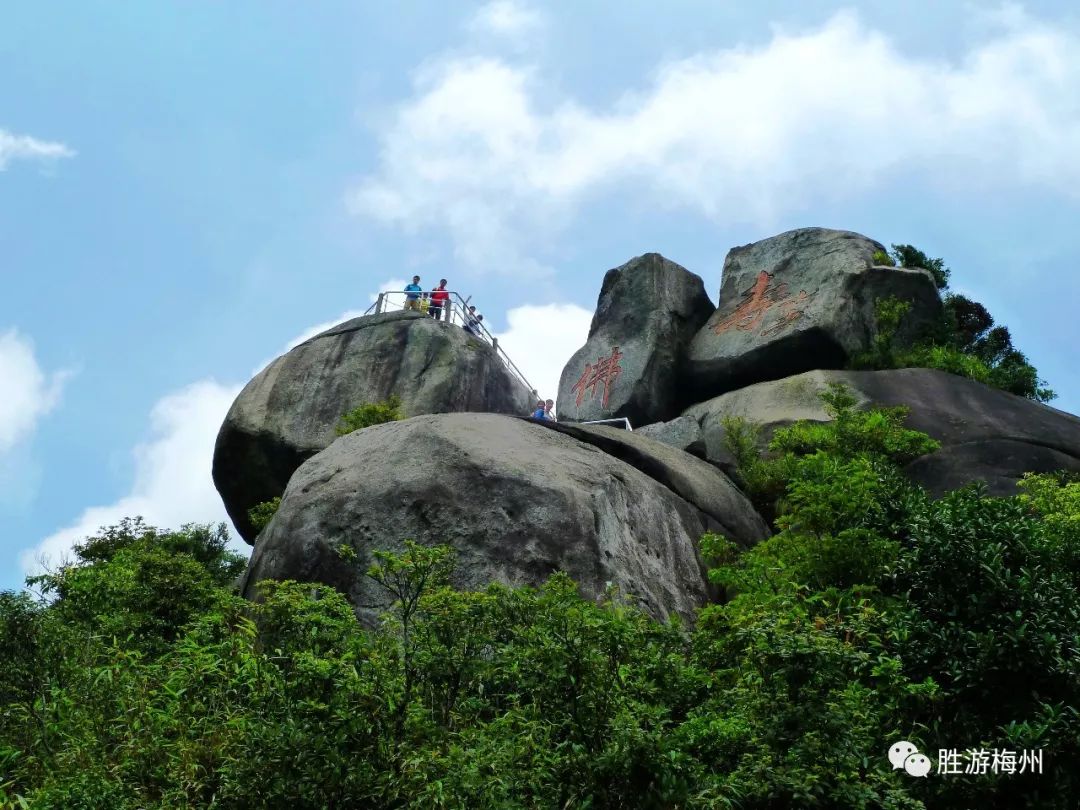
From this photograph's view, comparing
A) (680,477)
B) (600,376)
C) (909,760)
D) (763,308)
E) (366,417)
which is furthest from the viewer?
(600,376)

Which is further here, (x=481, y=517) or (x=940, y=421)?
(x=940, y=421)

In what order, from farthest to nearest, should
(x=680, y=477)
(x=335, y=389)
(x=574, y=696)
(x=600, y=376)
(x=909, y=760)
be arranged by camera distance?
(x=335, y=389) → (x=600, y=376) → (x=680, y=477) → (x=909, y=760) → (x=574, y=696)

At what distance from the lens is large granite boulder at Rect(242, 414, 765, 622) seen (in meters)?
10.5

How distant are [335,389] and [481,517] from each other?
9.55 m

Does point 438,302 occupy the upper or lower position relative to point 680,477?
upper

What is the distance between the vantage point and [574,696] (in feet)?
19.7

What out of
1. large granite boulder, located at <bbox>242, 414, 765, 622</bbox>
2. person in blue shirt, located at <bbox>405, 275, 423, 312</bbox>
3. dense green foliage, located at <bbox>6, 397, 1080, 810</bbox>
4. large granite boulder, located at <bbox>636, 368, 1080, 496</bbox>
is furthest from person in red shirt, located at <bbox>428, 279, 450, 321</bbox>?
dense green foliage, located at <bbox>6, 397, 1080, 810</bbox>

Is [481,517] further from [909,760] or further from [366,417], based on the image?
[366,417]

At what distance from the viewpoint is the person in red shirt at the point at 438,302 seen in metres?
21.6

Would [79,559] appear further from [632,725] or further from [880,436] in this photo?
[632,725]

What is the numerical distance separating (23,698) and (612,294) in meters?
13.8

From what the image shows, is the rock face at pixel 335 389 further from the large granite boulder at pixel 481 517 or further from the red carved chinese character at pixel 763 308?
the large granite boulder at pixel 481 517

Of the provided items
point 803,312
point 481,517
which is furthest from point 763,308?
point 481,517

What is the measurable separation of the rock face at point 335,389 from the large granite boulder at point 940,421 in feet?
14.1
